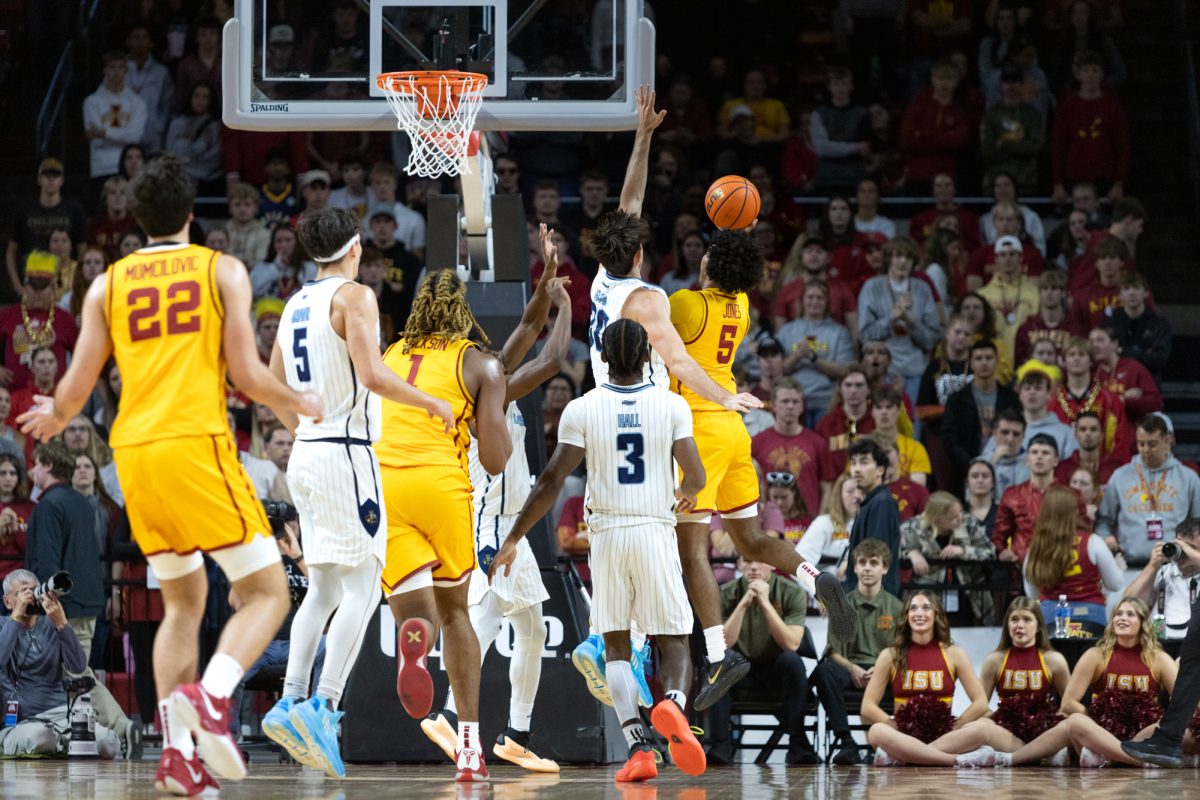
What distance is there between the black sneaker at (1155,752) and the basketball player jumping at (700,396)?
95.9 inches

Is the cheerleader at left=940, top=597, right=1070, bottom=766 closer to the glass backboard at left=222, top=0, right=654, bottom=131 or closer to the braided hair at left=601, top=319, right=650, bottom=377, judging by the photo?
the braided hair at left=601, top=319, right=650, bottom=377

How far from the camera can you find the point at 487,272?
11555 millimetres

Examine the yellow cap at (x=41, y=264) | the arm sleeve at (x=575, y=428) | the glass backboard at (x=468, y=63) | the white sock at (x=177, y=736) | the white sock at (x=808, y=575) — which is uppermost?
the glass backboard at (x=468, y=63)

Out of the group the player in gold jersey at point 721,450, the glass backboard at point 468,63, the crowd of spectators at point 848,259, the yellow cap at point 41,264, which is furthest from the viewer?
the yellow cap at point 41,264

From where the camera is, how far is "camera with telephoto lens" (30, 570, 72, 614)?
38.8ft

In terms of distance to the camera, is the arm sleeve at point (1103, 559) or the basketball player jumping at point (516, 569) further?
the arm sleeve at point (1103, 559)

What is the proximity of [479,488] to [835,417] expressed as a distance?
5.27m

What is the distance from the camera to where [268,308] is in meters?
15.8

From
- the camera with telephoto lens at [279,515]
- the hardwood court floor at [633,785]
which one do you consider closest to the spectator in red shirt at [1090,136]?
the hardwood court floor at [633,785]

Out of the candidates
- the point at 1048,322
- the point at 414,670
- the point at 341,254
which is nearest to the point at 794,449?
the point at 1048,322

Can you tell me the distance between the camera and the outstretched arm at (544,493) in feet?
29.6

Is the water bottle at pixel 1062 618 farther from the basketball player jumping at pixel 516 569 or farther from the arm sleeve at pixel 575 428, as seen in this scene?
the arm sleeve at pixel 575 428

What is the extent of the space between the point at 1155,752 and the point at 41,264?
10.7 meters

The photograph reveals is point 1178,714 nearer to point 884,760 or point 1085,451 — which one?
point 884,760
